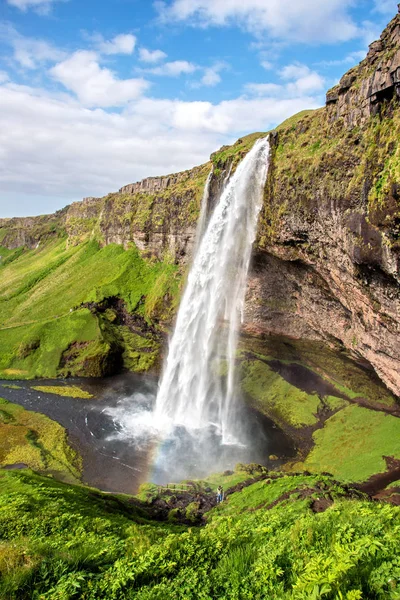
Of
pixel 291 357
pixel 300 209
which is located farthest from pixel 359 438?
pixel 300 209

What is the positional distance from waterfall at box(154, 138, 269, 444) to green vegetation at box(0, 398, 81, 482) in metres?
8.63

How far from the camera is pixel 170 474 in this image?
25844 millimetres

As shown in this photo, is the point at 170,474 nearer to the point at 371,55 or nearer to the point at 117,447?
the point at 117,447

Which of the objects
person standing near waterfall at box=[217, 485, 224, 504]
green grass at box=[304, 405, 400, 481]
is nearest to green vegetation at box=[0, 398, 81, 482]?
person standing near waterfall at box=[217, 485, 224, 504]

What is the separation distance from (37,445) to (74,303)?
35310 mm

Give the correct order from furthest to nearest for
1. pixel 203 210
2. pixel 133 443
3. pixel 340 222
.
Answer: pixel 203 210 → pixel 133 443 → pixel 340 222

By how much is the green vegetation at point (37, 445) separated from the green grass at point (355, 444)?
672 inches

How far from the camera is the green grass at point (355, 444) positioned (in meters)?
24.4

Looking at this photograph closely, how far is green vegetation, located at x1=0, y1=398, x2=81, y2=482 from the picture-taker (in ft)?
85.4

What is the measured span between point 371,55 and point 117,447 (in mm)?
31422

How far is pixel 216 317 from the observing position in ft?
126

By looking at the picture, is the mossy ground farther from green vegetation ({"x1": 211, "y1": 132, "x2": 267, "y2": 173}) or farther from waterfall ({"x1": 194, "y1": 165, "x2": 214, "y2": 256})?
waterfall ({"x1": 194, "y1": 165, "x2": 214, "y2": 256})

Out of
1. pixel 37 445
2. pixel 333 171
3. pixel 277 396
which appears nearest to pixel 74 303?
pixel 37 445

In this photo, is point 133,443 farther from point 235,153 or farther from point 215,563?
point 235,153
